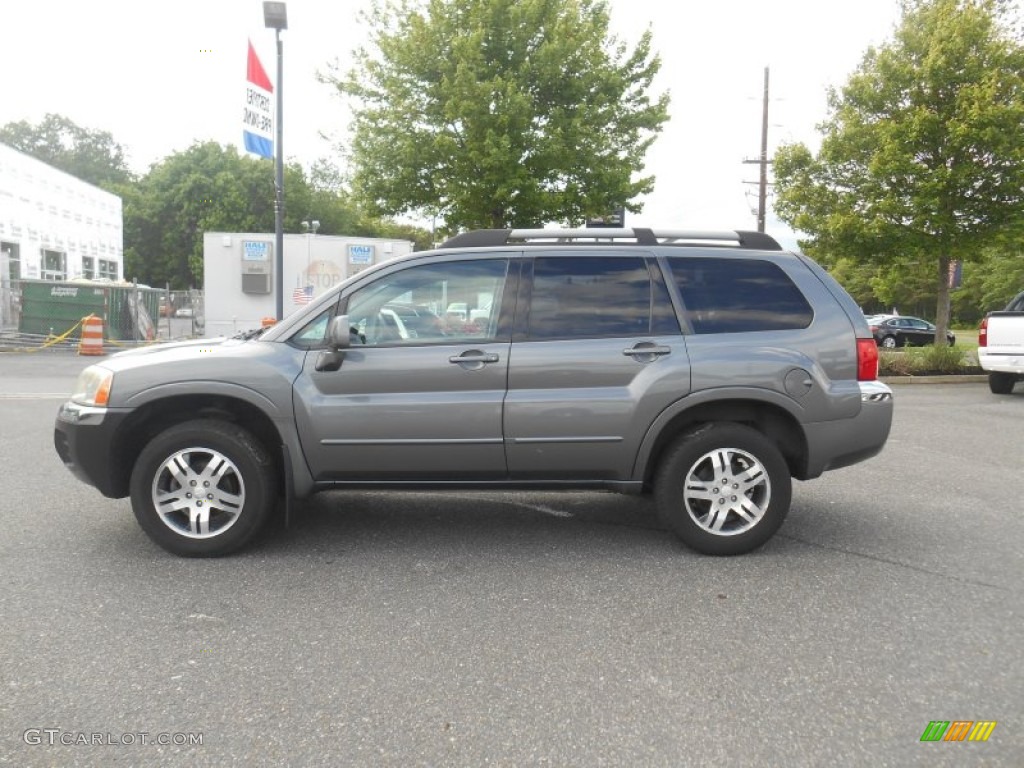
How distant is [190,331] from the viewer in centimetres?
2961

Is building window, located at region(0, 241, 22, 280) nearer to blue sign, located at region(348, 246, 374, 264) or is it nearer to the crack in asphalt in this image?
blue sign, located at region(348, 246, 374, 264)

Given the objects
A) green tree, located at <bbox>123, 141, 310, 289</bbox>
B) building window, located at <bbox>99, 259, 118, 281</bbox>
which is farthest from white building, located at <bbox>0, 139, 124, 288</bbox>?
green tree, located at <bbox>123, 141, 310, 289</bbox>

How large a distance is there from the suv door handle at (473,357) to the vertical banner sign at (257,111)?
400 inches

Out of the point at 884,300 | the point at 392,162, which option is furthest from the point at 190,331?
the point at 884,300

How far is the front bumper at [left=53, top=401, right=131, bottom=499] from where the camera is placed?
14.6ft

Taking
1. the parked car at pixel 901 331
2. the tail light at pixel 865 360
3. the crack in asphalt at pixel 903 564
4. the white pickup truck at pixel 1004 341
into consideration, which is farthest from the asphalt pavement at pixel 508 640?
the parked car at pixel 901 331

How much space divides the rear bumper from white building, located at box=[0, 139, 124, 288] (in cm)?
3010

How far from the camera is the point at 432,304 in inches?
→ 184

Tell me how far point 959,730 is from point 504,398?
8.55 feet

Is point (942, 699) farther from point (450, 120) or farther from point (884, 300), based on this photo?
point (884, 300)

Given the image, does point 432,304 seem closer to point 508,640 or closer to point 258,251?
point 508,640

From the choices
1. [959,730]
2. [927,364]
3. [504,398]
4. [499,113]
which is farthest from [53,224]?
[959,730]

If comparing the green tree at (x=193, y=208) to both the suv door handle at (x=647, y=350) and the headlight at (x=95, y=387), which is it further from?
the suv door handle at (x=647, y=350)

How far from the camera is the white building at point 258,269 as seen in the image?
21.0 meters
